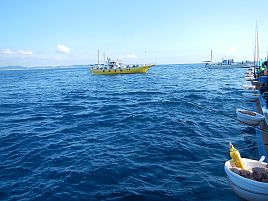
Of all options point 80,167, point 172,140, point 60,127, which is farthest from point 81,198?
point 60,127

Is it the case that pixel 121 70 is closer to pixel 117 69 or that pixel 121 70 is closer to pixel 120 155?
pixel 117 69

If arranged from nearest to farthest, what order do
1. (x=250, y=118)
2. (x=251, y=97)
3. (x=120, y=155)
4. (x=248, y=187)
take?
(x=248, y=187), (x=120, y=155), (x=250, y=118), (x=251, y=97)

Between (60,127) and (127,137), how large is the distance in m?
6.20

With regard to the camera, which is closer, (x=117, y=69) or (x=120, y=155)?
(x=120, y=155)

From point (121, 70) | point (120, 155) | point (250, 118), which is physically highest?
point (121, 70)

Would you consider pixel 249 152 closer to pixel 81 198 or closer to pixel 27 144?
pixel 81 198

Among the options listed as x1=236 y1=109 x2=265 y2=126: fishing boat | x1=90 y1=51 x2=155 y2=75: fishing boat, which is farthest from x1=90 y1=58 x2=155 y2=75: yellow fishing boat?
x1=236 y1=109 x2=265 y2=126: fishing boat

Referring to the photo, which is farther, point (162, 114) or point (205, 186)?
point (162, 114)

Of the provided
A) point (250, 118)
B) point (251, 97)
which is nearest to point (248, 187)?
point (250, 118)

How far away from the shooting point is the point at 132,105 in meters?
28.4

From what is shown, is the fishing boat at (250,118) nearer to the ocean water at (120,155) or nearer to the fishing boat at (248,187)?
the ocean water at (120,155)

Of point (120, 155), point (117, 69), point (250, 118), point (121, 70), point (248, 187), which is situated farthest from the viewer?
point (121, 70)

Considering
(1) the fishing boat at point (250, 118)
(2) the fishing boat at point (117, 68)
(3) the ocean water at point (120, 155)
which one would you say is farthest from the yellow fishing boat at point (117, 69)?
(1) the fishing boat at point (250, 118)

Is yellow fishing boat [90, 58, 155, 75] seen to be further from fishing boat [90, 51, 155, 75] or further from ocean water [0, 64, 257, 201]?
ocean water [0, 64, 257, 201]
